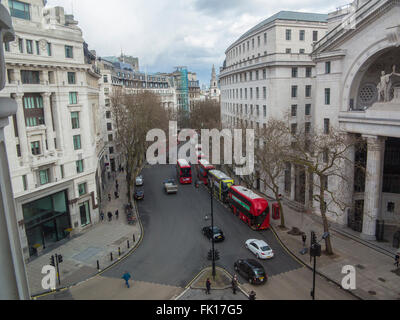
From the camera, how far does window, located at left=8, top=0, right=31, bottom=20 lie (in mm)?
26594

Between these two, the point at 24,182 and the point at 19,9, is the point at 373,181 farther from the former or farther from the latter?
the point at 19,9

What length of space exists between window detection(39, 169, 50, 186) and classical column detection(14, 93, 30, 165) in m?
2.32

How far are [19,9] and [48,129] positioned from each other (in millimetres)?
10773

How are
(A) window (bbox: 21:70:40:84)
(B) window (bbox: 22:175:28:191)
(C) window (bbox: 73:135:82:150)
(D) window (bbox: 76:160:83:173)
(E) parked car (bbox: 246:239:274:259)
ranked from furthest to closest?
(D) window (bbox: 76:160:83:173), (C) window (bbox: 73:135:82:150), (A) window (bbox: 21:70:40:84), (B) window (bbox: 22:175:28:191), (E) parked car (bbox: 246:239:274:259)

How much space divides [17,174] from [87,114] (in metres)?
10.5

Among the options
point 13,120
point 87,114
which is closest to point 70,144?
point 87,114

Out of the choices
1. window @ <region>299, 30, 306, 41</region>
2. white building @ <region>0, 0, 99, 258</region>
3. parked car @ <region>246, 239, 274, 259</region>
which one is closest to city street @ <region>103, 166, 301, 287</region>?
parked car @ <region>246, 239, 274, 259</region>

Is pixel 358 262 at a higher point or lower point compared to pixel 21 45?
lower

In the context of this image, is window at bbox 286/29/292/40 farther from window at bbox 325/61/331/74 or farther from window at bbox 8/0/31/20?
window at bbox 8/0/31/20

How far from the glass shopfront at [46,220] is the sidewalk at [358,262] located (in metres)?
22.3

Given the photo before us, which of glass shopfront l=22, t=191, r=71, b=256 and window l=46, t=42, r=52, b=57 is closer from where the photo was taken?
glass shopfront l=22, t=191, r=71, b=256

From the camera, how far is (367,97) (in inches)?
1172

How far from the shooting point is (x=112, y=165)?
64750mm

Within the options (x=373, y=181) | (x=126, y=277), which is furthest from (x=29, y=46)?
(x=373, y=181)
